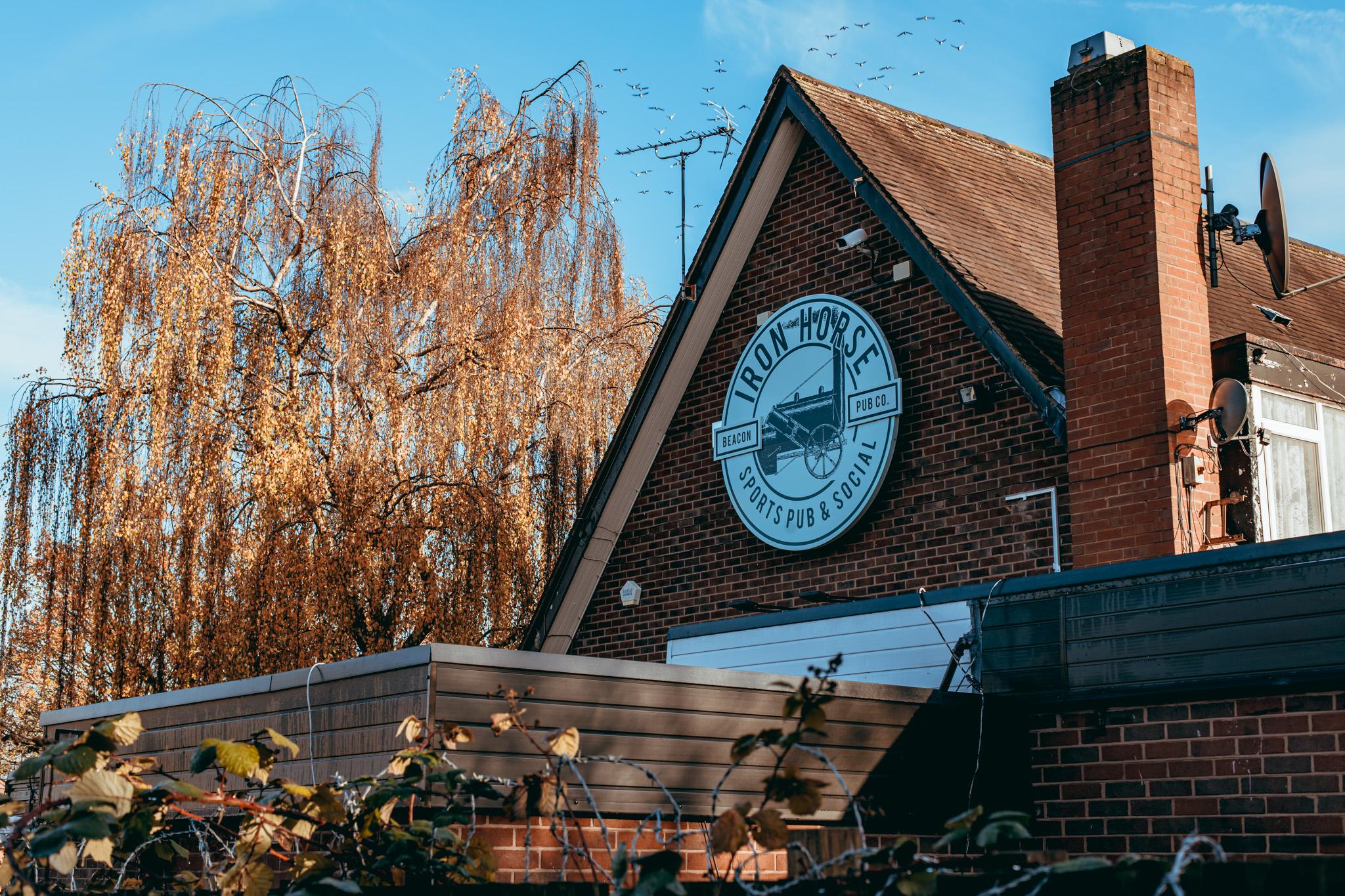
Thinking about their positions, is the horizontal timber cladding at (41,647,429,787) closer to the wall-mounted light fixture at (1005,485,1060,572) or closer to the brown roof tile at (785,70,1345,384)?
the wall-mounted light fixture at (1005,485,1060,572)

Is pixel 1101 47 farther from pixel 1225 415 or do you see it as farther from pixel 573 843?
pixel 573 843

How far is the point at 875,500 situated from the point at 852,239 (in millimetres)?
2409

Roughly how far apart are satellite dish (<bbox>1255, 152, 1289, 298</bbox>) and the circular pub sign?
3134 millimetres

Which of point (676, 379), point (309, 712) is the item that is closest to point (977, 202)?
point (676, 379)

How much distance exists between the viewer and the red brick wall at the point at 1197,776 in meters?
6.62

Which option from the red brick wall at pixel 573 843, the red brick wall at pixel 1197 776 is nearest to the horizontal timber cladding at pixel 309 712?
the red brick wall at pixel 573 843

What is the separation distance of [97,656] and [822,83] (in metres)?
9.69

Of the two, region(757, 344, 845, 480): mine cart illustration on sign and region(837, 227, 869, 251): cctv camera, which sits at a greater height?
region(837, 227, 869, 251): cctv camera

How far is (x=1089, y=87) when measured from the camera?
36.3ft

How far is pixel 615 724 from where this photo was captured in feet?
21.9

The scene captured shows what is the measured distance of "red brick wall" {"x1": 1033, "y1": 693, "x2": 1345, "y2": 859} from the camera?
21.7ft

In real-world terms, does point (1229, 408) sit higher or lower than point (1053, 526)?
higher

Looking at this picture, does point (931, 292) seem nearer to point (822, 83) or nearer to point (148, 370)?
point (822, 83)

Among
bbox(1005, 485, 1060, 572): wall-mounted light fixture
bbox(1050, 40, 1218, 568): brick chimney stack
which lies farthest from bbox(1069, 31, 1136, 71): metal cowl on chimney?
bbox(1005, 485, 1060, 572): wall-mounted light fixture
